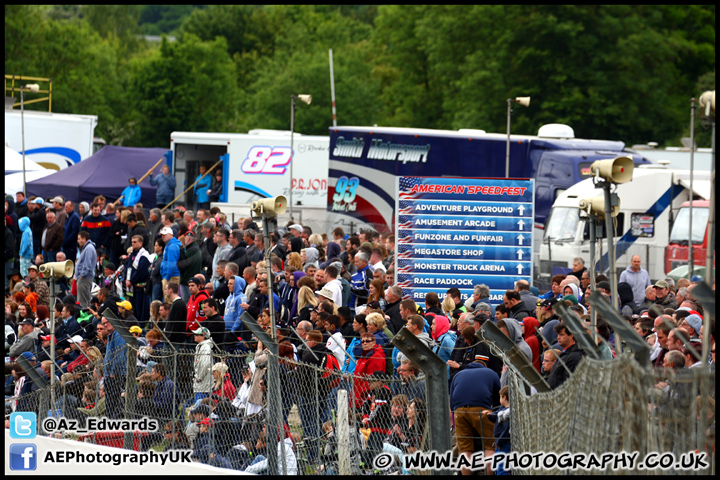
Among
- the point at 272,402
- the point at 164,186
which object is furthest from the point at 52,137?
the point at 272,402

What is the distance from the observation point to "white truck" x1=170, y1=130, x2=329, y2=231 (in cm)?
2627

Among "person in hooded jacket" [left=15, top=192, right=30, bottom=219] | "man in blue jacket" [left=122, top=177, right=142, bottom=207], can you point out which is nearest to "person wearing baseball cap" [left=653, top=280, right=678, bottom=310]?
"person in hooded jacket" [left=15, top=192, right=30, bottom=219]

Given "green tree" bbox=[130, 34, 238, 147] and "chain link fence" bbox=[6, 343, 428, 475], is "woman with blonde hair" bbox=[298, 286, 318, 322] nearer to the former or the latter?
"chain link fence" bbox=[6, 343, 428, 475]

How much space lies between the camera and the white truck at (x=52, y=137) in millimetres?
30078

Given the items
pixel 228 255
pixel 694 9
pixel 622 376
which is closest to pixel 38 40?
pixel 694 9

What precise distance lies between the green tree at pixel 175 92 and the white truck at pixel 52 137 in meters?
24.2

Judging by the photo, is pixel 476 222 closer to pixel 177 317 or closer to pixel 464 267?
pixel 464 267

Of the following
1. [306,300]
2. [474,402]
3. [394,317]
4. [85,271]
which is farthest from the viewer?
[85,271]

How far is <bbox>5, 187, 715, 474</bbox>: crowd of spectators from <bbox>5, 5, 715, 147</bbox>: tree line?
27832mm

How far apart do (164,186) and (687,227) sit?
13.0 m

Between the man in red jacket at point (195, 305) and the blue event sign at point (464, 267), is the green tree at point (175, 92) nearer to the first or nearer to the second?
the man in red jacket at point (195, 305)

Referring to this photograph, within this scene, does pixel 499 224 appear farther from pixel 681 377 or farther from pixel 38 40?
pixel 38 40

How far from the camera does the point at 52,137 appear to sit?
3038cm

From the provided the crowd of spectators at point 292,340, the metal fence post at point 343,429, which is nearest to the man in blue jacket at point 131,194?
the crowd of spectators at point 292,340
